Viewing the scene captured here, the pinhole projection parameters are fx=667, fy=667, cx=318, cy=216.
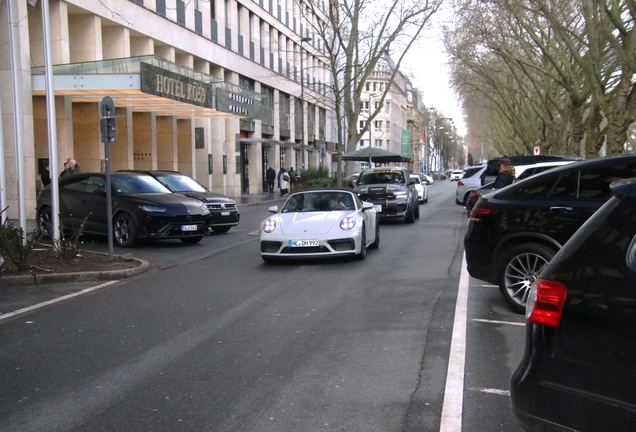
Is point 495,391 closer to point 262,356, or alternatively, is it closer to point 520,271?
point 262,356

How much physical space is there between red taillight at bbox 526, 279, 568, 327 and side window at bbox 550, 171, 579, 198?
14.0 ft

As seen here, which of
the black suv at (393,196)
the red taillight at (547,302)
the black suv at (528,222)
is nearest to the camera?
the red taillight at (547,302)

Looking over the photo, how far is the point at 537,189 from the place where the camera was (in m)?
7.40

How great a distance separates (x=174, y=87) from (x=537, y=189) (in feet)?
61.7

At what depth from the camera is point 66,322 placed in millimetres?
7477

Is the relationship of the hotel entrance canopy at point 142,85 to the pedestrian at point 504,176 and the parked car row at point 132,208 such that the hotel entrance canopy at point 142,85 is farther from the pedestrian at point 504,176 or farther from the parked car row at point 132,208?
the pedestrian at point 504,176

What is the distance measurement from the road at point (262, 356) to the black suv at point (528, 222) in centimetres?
47

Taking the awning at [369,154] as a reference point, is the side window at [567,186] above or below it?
below

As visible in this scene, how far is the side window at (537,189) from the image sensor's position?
24.0ft

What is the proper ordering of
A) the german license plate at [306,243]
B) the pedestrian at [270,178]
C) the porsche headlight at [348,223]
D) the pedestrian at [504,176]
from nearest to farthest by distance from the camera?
the german license plate at [306,243] < the porsche headlight at [348,223] < the pedestrian at [504,176] < the pedestrian at [270,178]

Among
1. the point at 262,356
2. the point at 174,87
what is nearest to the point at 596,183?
the point at 262,356

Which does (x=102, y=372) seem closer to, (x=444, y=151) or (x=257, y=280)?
(x=257, y=280)

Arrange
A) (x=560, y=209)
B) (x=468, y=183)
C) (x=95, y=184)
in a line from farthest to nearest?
1. (x=468, y=183)
2. (x=95, y=184)
3. (x=560, y=209)

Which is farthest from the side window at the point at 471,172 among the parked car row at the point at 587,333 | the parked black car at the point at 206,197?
the parked car row at the point at 587,333
